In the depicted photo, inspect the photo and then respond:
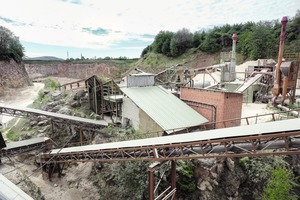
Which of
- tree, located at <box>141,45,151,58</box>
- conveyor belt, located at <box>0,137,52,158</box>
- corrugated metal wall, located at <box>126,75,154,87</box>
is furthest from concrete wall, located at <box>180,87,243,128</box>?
tree, located at <box>141,45,151,58</box>

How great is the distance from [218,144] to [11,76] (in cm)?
4200

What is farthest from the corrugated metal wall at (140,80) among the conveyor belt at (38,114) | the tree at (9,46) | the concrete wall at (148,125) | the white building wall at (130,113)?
the tree at (9,46)

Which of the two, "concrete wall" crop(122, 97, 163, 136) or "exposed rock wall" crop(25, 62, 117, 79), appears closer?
"concrete wall" crop(122, 97, 163, 136)

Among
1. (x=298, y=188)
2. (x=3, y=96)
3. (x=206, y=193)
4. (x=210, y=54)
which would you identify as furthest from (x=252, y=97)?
(x=3, y=96)

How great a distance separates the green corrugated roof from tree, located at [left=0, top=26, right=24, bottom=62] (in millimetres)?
34349

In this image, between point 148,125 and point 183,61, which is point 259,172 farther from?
point 183,61

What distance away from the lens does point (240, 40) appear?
158ft

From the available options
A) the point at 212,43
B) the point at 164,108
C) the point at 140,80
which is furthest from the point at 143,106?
the point at 212,43

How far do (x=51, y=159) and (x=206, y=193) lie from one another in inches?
436

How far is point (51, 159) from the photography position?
1453 centimetres

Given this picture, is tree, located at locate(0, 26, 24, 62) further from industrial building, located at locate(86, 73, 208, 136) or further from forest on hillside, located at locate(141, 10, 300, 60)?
forest on hillside, located at locate(141, 10, 300, 60)

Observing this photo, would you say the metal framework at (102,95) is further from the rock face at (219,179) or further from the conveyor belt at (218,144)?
the rock face at (219,179)

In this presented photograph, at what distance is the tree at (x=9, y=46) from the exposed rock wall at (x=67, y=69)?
5867mm

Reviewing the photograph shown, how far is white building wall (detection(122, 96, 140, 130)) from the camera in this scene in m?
15.9
